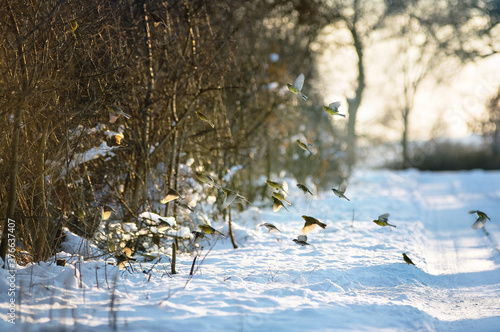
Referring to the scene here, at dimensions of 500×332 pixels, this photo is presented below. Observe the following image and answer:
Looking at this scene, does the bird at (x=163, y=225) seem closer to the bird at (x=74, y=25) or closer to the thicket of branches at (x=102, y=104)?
the thicket of branches at (x=102, y=104)

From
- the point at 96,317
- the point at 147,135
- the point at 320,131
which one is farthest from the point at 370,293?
the point at 320,131

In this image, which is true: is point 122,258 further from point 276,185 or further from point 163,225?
point 276,185

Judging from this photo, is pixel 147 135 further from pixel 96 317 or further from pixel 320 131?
pixel 320 131

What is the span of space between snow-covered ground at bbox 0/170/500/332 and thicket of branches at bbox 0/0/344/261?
2.43 feet

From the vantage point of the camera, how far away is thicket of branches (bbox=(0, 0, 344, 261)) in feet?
12.8

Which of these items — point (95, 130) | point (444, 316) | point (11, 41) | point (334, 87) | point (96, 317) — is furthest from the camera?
point (334, 87)

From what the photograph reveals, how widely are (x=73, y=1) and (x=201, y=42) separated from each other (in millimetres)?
1839

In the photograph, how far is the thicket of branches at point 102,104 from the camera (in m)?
3.91

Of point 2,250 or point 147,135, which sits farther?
point 147,135

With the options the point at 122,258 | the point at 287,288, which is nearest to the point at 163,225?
the point at 122,258

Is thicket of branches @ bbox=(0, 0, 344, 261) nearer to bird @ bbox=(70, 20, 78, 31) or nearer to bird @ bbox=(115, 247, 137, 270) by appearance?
bird @ bbox=(70, 20, 78, 31)

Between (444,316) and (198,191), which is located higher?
(198,191)

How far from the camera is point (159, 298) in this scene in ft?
12.4

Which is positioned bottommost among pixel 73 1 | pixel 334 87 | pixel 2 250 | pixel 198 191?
pixel 2 250
